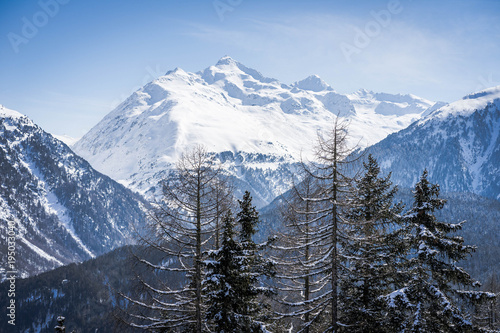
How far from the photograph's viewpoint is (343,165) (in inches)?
696

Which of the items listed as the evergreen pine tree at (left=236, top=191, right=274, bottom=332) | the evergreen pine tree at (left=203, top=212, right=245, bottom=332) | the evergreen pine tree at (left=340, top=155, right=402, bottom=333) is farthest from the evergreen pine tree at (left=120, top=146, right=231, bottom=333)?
the evergreen pine tree at (left=340, top=155, right=402, bottom=333)

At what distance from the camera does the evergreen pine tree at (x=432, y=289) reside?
17.0m

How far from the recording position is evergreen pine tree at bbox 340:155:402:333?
17.4 m

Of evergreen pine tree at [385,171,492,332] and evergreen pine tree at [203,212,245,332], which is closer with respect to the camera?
evergreen pine tree at [385,171,492,332]

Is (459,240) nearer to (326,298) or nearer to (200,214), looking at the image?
(326,298)

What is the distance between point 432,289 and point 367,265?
2880 mm

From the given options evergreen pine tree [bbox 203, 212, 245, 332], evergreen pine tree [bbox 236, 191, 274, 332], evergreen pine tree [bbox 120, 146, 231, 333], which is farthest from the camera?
evergreen pine tree [bbox 236, 191, 274, 332]

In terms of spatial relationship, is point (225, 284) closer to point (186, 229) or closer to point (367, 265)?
point (186, 229)

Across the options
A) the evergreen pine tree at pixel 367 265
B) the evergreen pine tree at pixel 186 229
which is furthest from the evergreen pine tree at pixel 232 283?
the evergreen pine tree at pixel 367 265

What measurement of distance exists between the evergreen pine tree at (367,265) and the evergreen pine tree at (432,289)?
87cm

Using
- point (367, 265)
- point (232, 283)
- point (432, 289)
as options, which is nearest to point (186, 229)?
point (232, 283)

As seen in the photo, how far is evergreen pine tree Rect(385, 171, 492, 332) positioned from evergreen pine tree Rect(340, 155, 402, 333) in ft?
2.86

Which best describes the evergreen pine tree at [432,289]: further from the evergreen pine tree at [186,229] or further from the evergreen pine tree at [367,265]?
the evergreen pine tree at [186,229]

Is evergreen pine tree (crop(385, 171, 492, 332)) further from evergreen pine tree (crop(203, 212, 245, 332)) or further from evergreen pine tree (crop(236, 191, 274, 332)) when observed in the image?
evergreen pine tree (crop(203, 212, 245, 332))
